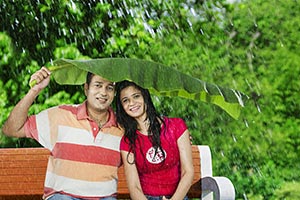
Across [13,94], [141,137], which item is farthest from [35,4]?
[141,137]

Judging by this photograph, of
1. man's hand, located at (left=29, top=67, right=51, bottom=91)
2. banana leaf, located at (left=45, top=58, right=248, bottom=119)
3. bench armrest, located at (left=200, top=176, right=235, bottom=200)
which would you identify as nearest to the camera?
banana leaf, located at (left=45, top=58, right=248, bottom=119)

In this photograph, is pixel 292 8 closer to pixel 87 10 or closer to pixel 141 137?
pixel 87 10

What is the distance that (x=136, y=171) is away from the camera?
371cm

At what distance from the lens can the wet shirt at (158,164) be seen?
372cm

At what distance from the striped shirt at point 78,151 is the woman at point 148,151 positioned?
7 cm

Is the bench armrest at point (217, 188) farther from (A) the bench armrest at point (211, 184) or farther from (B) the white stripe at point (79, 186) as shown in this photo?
(B) the white stripe at point (79, 186)

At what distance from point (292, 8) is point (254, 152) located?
2.02 meters

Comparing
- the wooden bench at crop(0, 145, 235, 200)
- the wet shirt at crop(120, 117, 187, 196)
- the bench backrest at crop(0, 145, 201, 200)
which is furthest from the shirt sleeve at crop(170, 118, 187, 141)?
the bench backrest at crop(0, 145, 201, 200)

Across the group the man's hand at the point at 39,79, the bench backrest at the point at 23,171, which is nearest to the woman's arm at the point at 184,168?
the man's hand at the point at 39,79

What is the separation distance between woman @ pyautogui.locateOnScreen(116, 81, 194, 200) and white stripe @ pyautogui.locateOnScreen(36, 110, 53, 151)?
0.31 meters

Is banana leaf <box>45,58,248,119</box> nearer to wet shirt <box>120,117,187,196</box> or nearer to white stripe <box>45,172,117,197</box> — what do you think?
wet shirt <box>120,117,187,196</box>

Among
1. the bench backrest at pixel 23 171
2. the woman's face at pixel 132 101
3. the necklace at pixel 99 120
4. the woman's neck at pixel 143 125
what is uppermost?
the woman's face at pixel 132 101

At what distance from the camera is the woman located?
12.1 ft

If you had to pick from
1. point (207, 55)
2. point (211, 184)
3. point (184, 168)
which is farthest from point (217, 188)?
point (207, 55)
